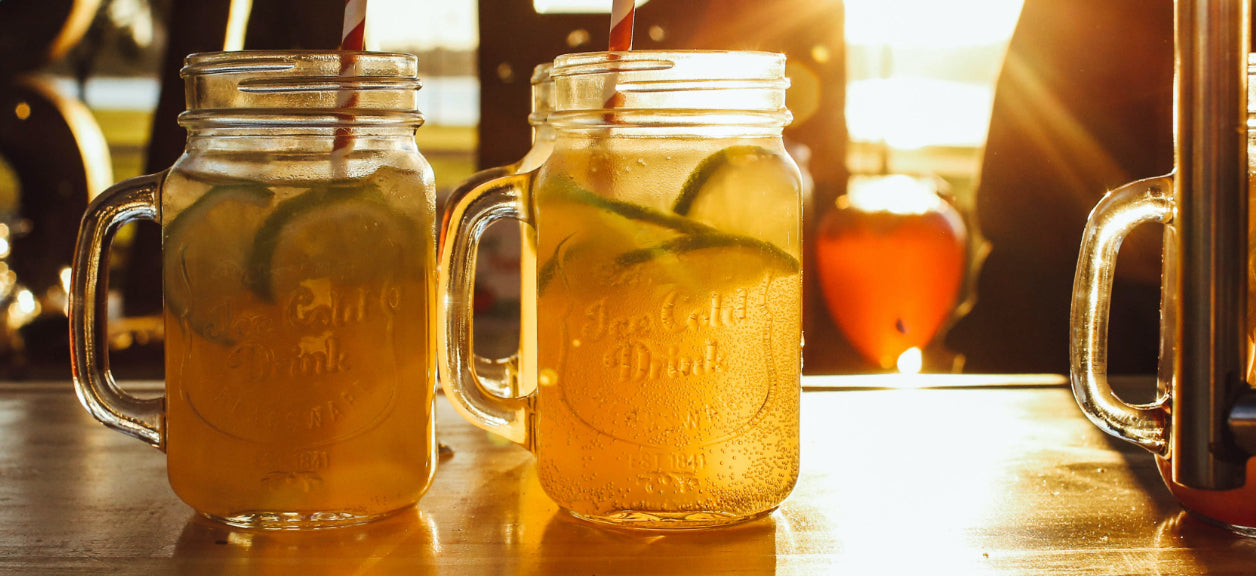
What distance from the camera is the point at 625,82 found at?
553mm

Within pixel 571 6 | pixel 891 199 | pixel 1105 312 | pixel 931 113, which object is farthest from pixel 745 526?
pixel 931 113

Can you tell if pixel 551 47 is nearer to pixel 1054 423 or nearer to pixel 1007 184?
pixel 1007 184

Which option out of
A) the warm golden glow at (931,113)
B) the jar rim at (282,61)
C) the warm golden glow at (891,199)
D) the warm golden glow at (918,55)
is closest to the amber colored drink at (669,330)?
the jar rim at (282,61)

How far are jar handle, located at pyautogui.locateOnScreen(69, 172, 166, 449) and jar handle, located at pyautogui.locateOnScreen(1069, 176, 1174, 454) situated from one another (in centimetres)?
45

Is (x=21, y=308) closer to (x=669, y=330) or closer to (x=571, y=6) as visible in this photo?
(x=571, y=6)

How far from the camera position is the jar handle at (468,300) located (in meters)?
0.58

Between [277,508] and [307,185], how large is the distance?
0.50 ft

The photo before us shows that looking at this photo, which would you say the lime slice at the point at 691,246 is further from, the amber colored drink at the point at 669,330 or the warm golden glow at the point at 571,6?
the warm golden glow at the point at 571,6

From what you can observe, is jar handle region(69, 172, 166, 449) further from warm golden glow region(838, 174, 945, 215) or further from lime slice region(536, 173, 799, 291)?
warm golden glow region(838, 174, 945, 215)

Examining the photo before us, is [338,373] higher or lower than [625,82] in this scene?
lower

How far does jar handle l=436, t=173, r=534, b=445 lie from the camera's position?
0.58m

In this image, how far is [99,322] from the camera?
23.7 inches

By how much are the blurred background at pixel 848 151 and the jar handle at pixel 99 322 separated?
1.28ft

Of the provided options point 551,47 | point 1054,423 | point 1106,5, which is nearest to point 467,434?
point 1054,423
